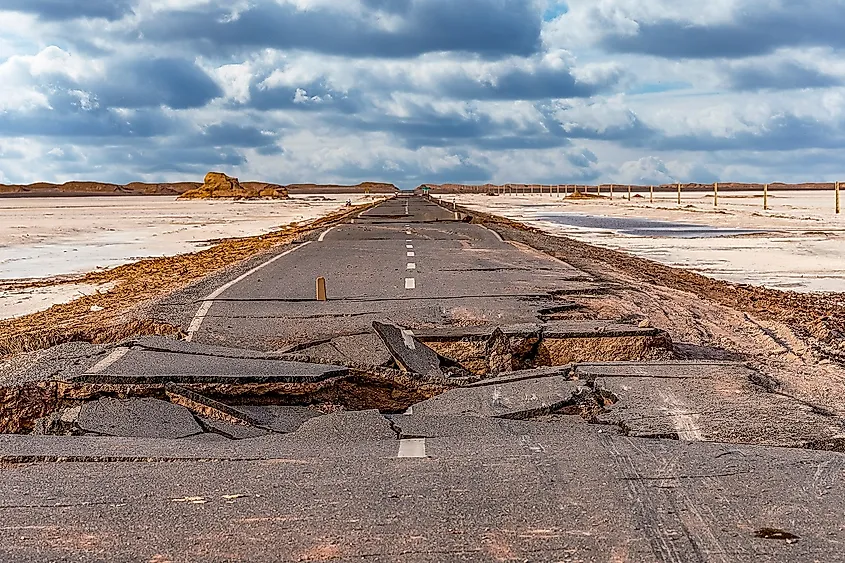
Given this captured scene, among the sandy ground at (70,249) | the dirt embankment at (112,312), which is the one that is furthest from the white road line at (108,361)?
the sandy ground at (70,249)

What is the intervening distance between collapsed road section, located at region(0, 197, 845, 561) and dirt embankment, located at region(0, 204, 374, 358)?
0.68m

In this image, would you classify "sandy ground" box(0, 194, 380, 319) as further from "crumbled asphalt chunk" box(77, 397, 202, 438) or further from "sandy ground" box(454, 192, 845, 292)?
"sandy ground" box(454, 192, 845, 292)

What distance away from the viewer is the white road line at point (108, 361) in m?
8.20

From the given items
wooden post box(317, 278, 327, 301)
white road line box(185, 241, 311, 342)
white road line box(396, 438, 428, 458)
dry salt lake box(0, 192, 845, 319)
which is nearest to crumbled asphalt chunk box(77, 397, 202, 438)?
white road line box(396, 438, 428, 458)

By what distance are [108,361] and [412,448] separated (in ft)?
11.5

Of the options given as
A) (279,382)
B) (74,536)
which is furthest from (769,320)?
(74,536)

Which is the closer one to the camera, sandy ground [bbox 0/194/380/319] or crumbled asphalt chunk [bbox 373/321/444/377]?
crumbled asphalt chunk [bbox 373/321/444/377]

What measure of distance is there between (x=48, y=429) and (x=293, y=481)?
7.65 ft

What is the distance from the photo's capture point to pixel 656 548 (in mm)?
4367

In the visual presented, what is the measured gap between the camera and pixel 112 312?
13531 mm

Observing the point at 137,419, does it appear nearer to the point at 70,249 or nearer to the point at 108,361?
the point at 108,361

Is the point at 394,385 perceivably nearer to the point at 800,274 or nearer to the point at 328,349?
A: the point at 328,349

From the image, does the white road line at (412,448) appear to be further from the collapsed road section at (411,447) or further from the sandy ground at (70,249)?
the sandy ground at (70,249)

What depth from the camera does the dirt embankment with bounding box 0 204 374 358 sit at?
10469mm
